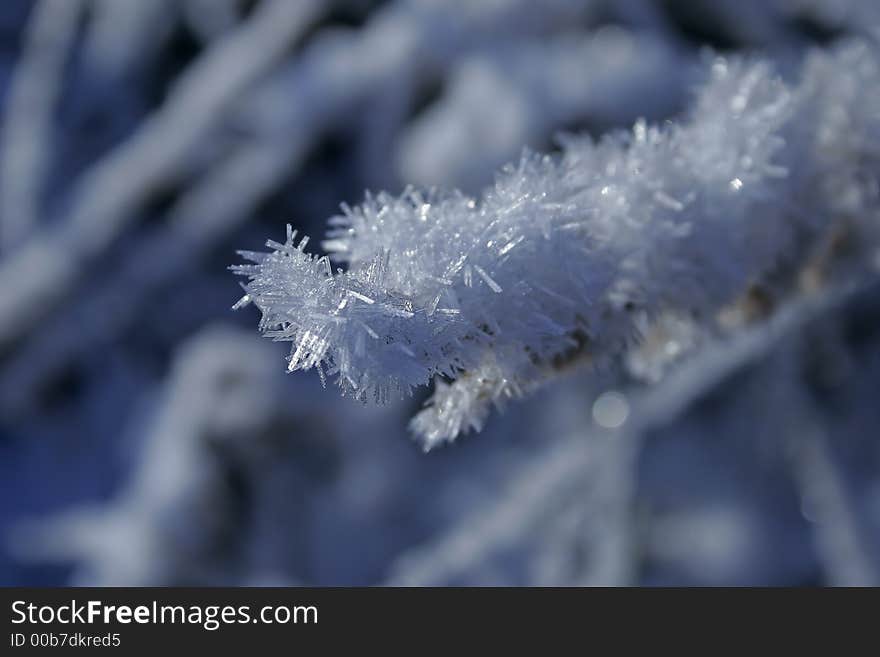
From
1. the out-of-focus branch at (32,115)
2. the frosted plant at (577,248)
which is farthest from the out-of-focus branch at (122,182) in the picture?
the frosted plant at (577,248)

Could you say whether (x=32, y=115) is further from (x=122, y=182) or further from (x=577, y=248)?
(x=577, y=248)

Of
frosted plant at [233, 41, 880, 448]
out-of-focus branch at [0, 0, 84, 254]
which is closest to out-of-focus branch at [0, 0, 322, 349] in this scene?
out-of-focus branch at [0, 0, 84, 254]

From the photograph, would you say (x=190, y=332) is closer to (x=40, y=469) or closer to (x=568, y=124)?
(x=40, y=469)

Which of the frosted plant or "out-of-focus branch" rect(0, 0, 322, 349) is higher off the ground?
"out-of-focus branch" rect(0, 0, 322, 349)

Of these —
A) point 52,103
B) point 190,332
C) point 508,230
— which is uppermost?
point 52,103

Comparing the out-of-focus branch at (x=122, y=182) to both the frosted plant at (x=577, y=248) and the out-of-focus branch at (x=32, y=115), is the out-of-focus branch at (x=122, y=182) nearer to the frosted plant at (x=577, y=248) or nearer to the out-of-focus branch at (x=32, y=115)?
the out-of-focus branch at (x=32, y=115)

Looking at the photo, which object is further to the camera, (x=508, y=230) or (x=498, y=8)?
(x=498, y=8)

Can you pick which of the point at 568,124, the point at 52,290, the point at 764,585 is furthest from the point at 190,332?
the point at 764,585

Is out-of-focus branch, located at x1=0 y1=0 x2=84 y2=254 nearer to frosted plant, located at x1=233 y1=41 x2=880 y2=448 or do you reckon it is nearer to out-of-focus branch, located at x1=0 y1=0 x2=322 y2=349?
out-of-focus branch, located at x1=0 y1=0 x2=322 y2=349
